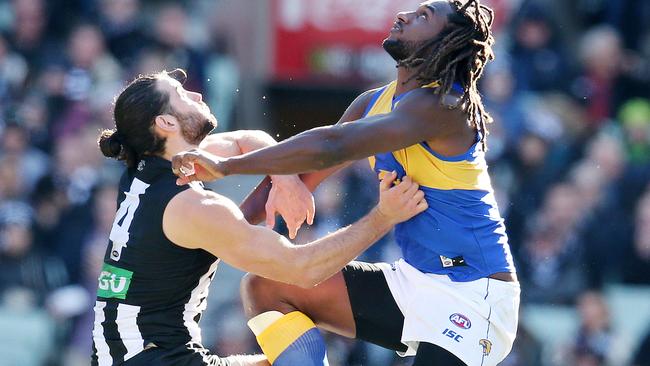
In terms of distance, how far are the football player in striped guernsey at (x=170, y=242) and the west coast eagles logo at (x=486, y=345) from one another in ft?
1.94

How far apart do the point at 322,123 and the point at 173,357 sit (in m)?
6.06

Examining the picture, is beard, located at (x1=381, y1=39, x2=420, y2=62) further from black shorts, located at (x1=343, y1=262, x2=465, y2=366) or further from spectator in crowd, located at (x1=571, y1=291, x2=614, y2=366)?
spectator in crowd, located at (x1=571, y1=291, x2=614, y2=366)

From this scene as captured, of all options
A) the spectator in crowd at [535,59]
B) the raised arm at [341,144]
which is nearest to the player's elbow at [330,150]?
the raised arm at [341,144]

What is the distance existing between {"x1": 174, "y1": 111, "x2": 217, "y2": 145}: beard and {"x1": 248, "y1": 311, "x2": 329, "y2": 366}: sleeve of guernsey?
804 mm

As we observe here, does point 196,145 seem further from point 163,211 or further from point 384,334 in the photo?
point 384,334

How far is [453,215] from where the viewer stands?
500cm

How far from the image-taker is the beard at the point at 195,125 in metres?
5.12

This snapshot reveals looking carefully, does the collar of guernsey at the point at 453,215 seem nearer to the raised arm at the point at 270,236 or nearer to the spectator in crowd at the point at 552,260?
the raised arm at the point at 270,236

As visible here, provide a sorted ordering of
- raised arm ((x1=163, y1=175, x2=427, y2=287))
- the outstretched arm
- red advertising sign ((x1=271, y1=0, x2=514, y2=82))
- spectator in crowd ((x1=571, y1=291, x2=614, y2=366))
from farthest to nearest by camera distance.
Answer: red advertising sign ((x1=271, y1=0, x2=514, y2=82))
spectator in crowd ((x1=571, y1=291, x2=614, y2=366))
the outstretched arm
raised arm ((x1=163, y1=175, x2=427, y2=287))

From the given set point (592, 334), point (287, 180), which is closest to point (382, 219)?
point (287, 180)

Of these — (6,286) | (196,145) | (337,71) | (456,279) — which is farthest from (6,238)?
(456,279)

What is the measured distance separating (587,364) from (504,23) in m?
3.01

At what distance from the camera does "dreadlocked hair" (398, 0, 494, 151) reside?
193 inches

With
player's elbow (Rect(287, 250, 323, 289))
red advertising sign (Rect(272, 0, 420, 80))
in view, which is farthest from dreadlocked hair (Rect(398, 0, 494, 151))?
red advertising sign (Rect(272, 0, 420, 80))
